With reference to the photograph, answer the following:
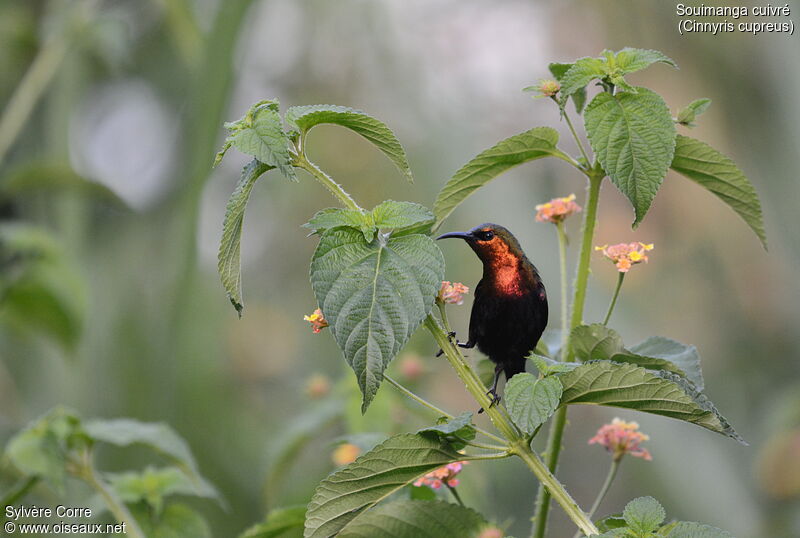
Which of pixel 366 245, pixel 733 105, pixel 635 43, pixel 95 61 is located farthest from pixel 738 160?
pixel 366 245

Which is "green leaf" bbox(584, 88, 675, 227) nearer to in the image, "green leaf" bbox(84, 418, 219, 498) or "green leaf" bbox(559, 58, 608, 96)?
"green leaf" bbox(559, 58, 608, 96)

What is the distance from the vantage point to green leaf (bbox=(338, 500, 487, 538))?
470mm

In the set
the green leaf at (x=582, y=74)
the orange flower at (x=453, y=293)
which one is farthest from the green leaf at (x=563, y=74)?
the orange flower at (x=453, y=293)

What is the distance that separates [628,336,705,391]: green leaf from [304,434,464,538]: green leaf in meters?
0.14

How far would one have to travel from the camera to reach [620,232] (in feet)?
6.81

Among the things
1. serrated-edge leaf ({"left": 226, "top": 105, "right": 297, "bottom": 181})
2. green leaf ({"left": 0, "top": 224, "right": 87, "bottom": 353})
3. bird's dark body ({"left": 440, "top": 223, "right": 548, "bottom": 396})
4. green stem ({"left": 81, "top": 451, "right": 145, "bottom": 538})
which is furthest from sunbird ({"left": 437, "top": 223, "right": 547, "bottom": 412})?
green leaf ({"left": 0, "top": 224, "right": 87, "bottom": 353})

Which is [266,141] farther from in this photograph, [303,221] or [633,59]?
[303,221]

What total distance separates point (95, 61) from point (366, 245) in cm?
158

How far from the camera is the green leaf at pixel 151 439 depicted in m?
0.62

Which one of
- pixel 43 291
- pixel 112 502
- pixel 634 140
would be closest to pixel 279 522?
pixel 112 502

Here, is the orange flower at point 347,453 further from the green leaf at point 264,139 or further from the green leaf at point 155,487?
the green leaf at point 264,139

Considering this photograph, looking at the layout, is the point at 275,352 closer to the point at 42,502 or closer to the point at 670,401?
the point at 42,502

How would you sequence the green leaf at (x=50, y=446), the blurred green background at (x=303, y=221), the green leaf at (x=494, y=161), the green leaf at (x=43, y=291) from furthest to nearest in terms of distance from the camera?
1. the blurred green background at (x=303, y=221)
2. the green leaf at (x=43, y=291)
3. the green leaf at (x=50, y=446)
4. the green leaf at (x=494, y=161)

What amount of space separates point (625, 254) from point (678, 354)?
7cm
